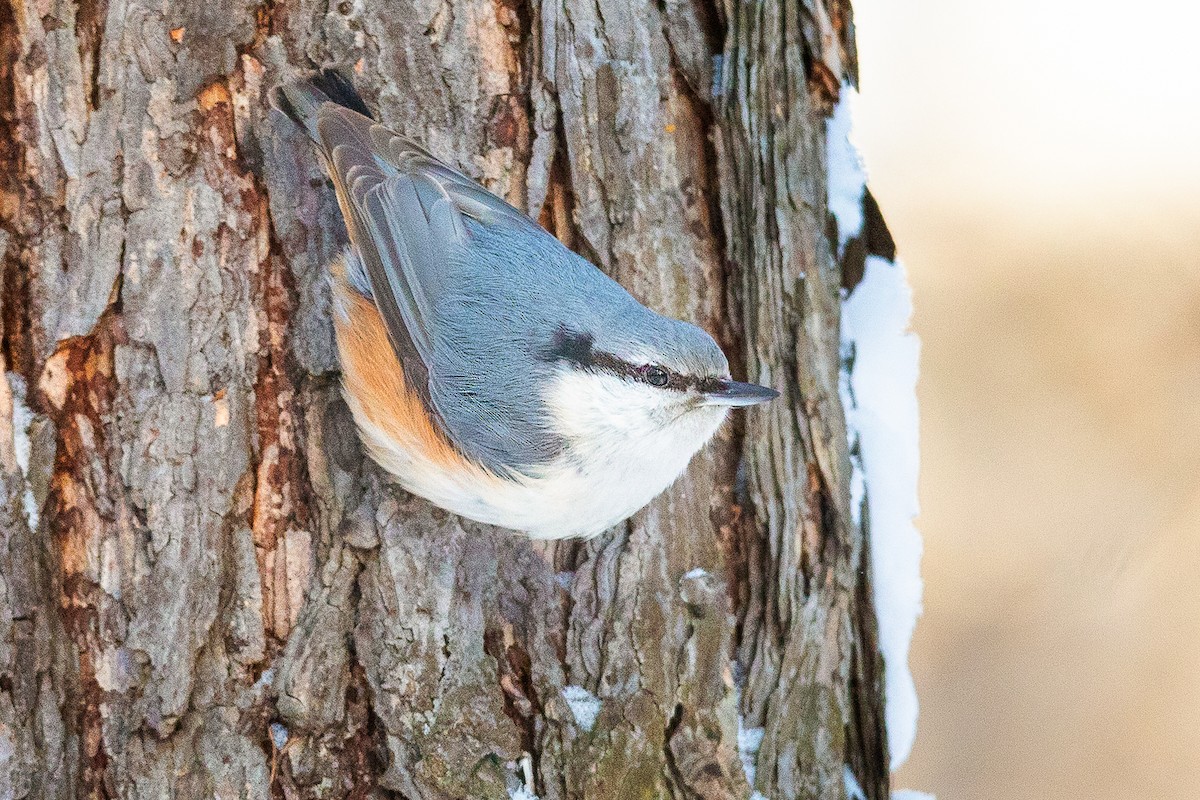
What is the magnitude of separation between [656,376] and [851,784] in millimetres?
883

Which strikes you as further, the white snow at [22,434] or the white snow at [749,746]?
the white snow at [749,746]

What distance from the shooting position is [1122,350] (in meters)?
3.44

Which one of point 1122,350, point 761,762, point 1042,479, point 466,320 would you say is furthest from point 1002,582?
point 466,320

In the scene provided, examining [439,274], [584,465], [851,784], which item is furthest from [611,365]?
[851,784]

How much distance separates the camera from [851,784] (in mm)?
1962

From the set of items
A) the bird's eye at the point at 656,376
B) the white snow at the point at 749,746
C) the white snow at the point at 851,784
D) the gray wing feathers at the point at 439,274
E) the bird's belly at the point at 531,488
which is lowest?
the white snow at the point at 851,784

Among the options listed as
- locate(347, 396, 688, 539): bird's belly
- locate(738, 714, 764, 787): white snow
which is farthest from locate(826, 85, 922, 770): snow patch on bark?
locate(347, 396, 688, 539): bird's belly

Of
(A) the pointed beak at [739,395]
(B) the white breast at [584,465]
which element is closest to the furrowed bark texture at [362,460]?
(B) the white breast at [584,465]

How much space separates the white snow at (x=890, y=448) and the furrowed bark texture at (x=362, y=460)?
0.17ft

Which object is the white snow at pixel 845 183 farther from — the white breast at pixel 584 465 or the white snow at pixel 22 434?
the white snow at pixel 22 434

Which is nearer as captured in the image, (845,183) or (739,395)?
(739,395)

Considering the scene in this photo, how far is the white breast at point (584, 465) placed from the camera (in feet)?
5.57

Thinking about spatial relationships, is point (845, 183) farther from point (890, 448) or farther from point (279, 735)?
point (279, 735)

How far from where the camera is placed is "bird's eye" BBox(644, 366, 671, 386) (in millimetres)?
1765
